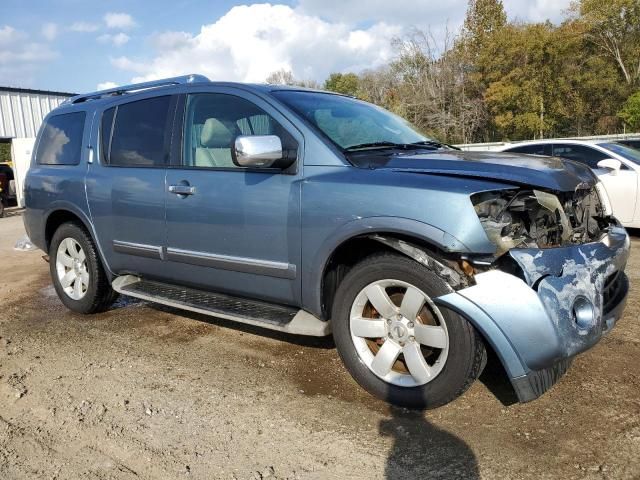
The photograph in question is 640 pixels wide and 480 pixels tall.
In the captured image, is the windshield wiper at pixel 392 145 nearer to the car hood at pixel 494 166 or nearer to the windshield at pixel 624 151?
the car hood at pixel 494 166

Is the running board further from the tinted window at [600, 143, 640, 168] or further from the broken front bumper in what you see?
the tinted window at [600, 143, 640, 168]

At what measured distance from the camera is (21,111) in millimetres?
23797

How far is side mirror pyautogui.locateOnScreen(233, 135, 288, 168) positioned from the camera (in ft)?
10.4

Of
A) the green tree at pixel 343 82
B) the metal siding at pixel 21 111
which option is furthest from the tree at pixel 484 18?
the metal siding at pixel 21 111

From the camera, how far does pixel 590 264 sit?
274 cm

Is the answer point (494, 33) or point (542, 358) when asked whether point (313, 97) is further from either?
point (494, 33)

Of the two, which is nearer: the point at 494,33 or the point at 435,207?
the point at 435,207

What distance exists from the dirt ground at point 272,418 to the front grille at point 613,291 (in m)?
0.52

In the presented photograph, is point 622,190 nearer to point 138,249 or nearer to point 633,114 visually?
point 138,249

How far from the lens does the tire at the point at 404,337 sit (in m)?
2.78

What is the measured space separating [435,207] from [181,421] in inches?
69.0

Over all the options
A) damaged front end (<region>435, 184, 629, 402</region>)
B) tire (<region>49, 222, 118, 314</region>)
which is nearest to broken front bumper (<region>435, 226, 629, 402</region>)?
damaged front end (<region>435, 184, 629, 402</region>)

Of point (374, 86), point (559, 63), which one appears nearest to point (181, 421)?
point (559, 63)

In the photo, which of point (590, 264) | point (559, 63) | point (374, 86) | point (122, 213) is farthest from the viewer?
point (374, 86)
